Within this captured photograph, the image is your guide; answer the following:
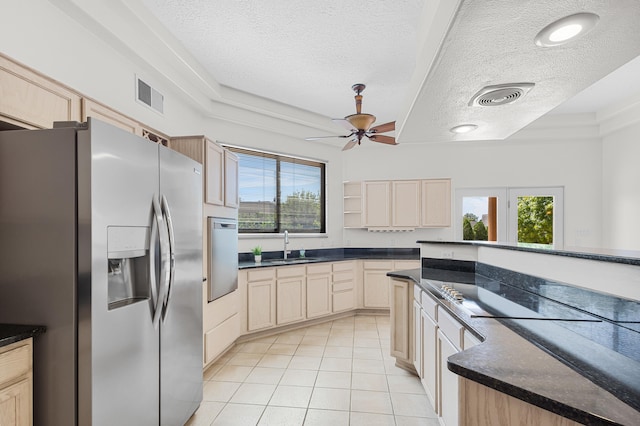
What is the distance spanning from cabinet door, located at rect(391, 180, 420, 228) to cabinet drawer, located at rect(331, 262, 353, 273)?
3.33 feet

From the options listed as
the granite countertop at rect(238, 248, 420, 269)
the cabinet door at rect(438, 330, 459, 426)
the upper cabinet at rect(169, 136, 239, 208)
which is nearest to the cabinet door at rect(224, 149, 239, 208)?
the upper cabinet at rect(169, 136, 239, 208)

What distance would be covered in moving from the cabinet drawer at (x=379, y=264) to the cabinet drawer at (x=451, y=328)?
302 centimetres

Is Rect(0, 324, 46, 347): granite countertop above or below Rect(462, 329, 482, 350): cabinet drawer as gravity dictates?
above

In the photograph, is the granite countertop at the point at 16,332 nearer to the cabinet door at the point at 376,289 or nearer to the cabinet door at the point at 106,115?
the cabinet door at the point at 106,115

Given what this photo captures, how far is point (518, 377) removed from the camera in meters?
1.00

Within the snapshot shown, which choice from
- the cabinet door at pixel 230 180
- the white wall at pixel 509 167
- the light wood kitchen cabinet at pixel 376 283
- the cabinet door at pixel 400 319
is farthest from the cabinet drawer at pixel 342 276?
the cabinet door at pixel 230 180

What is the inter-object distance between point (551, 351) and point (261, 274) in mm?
3218

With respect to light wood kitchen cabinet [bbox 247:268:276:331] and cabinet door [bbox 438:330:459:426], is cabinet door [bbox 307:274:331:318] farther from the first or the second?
cabinet door [bbox 438:330:459:426]

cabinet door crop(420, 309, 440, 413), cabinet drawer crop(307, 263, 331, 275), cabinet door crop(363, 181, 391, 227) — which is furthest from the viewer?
cabinet door crop(363, 181, 391, 227)

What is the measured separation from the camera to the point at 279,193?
16.6ft

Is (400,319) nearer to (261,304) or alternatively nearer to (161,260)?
(261,304)

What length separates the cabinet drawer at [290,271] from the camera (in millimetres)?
4219

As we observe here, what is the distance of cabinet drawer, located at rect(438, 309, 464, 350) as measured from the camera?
1745mm

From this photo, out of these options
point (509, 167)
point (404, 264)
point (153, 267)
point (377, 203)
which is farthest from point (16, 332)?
point (509, 167)
